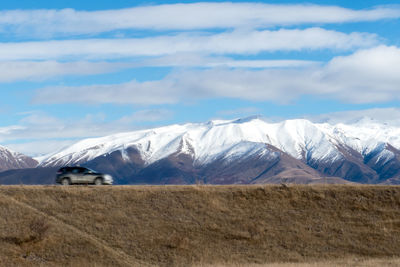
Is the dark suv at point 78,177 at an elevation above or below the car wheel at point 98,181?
above

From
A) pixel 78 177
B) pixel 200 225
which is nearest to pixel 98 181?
pixel 78 177

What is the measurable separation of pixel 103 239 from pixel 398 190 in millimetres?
24433

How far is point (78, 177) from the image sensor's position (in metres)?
55.2

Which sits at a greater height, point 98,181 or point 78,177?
point 78,177

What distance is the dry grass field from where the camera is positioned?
4200 centimetres

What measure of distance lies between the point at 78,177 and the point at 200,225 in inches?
560

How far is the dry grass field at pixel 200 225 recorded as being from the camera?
1654 inches

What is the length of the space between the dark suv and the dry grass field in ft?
13.5

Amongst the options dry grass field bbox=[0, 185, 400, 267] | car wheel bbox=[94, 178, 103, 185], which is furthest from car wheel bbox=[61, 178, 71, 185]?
dry grass field bbox=[0, 185, 400, 267]

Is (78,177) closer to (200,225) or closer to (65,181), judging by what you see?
(65,181)

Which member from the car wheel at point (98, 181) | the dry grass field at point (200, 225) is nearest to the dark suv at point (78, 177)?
the car wheel at point (98, 181)

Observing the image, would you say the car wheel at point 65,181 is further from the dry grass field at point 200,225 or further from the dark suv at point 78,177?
the dry grass field at point 200,225

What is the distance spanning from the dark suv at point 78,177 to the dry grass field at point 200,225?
411cm

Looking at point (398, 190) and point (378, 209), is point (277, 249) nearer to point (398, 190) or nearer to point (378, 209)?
point (378, 209)
